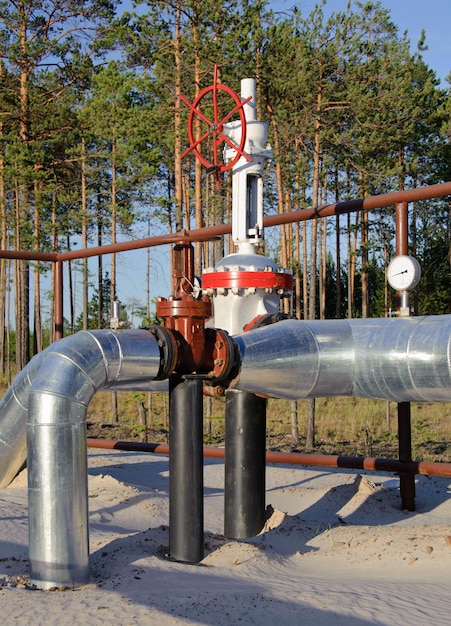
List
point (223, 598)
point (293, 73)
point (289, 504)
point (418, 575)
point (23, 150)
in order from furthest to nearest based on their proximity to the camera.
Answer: point (23, 150)
point (293, 73)
point (289, 504)
point (418, 575)
point (223, 598)

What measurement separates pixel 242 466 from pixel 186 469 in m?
0.54

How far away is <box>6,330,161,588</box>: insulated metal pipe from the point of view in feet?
10.1

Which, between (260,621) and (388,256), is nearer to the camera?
(260,621)

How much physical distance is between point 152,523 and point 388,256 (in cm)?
2306

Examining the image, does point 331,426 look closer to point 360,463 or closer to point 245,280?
point 360,463

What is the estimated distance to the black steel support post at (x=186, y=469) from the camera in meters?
3.54

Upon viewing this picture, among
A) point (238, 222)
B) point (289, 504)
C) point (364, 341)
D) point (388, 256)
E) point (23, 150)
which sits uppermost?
point (23, 150)

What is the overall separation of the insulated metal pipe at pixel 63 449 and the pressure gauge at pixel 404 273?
4.44 feet

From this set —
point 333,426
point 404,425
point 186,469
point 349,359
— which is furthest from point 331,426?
point 186,469

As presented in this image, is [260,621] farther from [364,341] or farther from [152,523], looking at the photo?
[152,523]

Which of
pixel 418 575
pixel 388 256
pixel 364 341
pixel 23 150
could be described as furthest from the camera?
pixel 388 256

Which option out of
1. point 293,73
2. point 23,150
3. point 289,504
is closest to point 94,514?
point 289,504

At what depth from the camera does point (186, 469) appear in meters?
3.56

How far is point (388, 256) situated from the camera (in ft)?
87.6
